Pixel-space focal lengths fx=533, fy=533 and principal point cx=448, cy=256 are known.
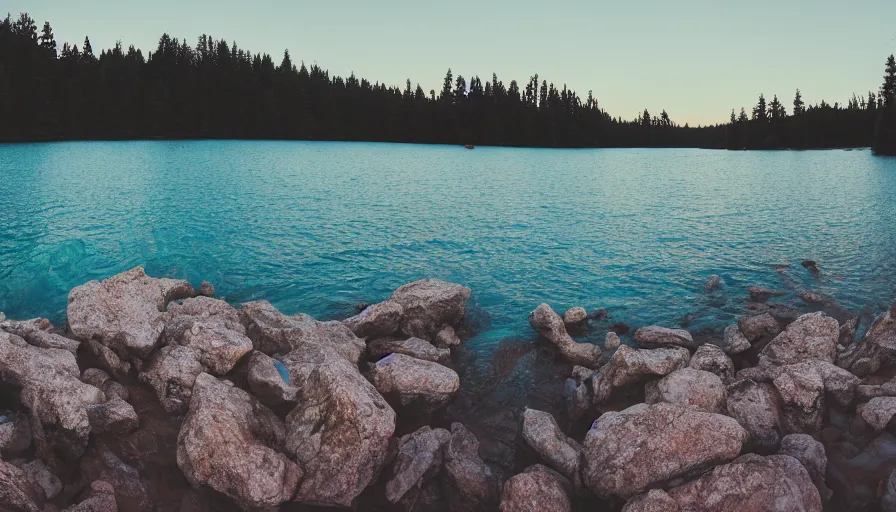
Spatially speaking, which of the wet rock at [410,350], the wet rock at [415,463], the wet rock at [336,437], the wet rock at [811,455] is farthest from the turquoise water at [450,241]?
the wet rock at [811,455]

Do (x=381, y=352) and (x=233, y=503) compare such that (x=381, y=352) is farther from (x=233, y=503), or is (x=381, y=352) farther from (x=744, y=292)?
(x=744, y=292)

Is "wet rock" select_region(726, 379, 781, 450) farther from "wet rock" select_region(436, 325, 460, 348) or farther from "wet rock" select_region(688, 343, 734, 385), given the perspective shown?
"wet rock" select_region(436, 325, 460, 348)

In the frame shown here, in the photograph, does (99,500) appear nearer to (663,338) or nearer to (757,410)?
(757,410)

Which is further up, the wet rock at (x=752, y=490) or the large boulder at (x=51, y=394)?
the large boulder at (x=51, y=394)

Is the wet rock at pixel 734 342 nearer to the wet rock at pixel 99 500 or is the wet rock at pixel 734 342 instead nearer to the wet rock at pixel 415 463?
the wet rock at pixel 415 463

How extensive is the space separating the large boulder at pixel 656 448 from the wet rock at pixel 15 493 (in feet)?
32.0

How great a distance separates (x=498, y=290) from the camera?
24.5 m

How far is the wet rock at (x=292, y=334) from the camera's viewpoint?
14.8m

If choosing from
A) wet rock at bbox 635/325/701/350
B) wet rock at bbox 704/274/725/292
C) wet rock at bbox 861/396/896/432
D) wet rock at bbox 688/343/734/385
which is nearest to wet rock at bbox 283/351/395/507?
wet rock at bbox 688/343/734/385

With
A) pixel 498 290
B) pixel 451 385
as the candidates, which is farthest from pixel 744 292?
pixel 451 385

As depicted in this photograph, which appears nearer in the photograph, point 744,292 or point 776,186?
point 744,292

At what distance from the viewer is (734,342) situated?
667 inches

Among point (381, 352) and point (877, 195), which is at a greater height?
point (877, 195)

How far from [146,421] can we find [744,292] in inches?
918
